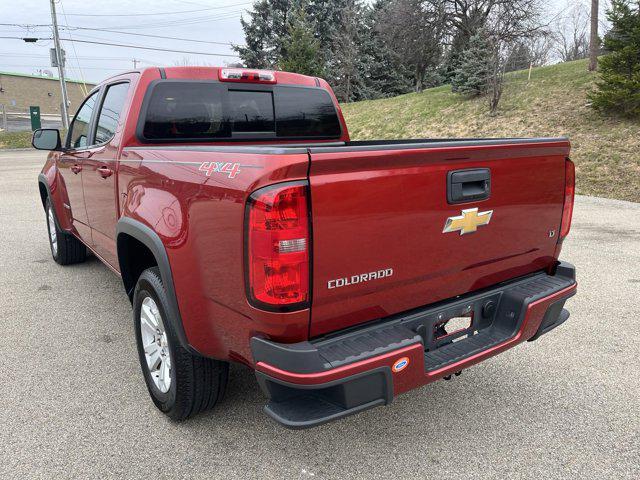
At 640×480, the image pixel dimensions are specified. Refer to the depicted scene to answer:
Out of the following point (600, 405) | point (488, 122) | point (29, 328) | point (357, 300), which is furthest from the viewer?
point (488, 122)

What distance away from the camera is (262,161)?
1864 millimetres

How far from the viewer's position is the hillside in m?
12.0

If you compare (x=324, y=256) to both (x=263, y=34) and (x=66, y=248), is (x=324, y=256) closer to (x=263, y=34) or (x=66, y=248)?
(x=66, y=248)

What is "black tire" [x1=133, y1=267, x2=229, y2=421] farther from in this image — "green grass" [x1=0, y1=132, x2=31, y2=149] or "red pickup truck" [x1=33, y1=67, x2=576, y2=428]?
"green grass" [x1=0, y1=132, x2=31, y2=149]

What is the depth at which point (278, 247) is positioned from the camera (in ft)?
6.10

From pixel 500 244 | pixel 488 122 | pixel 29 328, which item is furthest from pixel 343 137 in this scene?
pixel 488 122

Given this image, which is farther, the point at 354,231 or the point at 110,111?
the point at 110,111

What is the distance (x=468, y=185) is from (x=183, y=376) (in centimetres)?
170

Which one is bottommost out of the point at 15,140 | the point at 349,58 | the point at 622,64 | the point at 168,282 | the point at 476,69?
the point at 168,282

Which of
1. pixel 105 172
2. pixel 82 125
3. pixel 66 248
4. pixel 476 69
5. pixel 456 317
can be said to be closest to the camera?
pixel 456 317

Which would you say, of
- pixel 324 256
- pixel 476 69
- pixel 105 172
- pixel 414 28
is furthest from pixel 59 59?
pixel 324 256

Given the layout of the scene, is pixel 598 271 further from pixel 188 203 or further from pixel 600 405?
pixel 188 203

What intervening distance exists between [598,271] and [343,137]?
10.8 feet

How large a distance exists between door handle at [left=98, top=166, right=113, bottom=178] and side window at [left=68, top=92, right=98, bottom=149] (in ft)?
2.83
